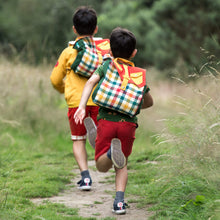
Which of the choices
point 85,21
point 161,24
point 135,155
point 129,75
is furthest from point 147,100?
point 161,24

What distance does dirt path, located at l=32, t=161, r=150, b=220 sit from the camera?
4.21m

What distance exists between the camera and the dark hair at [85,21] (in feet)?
17.0

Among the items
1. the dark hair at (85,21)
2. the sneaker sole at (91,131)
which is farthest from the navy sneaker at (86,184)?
the dark hair at (85,21)

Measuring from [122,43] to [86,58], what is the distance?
2.91 feet

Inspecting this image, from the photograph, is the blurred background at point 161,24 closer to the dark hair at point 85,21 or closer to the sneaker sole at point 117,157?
the dark hair at point 85,21

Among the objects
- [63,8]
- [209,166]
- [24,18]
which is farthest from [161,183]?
[24,18]

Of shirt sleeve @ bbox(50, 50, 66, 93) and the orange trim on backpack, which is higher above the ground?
the orange trim on backpack

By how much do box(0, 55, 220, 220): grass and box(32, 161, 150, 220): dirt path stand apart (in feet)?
0.37

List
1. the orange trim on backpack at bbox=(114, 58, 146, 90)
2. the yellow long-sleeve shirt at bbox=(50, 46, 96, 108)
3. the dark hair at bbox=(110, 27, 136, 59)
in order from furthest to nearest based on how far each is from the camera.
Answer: the yellow long-sleeve shirt at bbox=(50, 46, 96, 108) → the dark hair at bbox=(110, 27, 136, 59) → the orange trim on backpack at bbox=(114, 58, 146, 90)

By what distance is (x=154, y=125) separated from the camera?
7395mm

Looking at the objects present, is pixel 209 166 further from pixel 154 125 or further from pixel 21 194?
pixel 154 125

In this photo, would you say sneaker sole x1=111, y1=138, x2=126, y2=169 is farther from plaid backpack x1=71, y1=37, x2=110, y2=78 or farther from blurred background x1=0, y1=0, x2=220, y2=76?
blurred background x1=0, y1=0, x2=220, y2=76

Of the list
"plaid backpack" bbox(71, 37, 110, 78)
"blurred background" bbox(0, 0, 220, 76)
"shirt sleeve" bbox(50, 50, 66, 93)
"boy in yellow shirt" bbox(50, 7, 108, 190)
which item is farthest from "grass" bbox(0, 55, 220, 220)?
"blurred background" bbox(0, 0, 220, 76)

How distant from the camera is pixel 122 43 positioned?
4273mm
